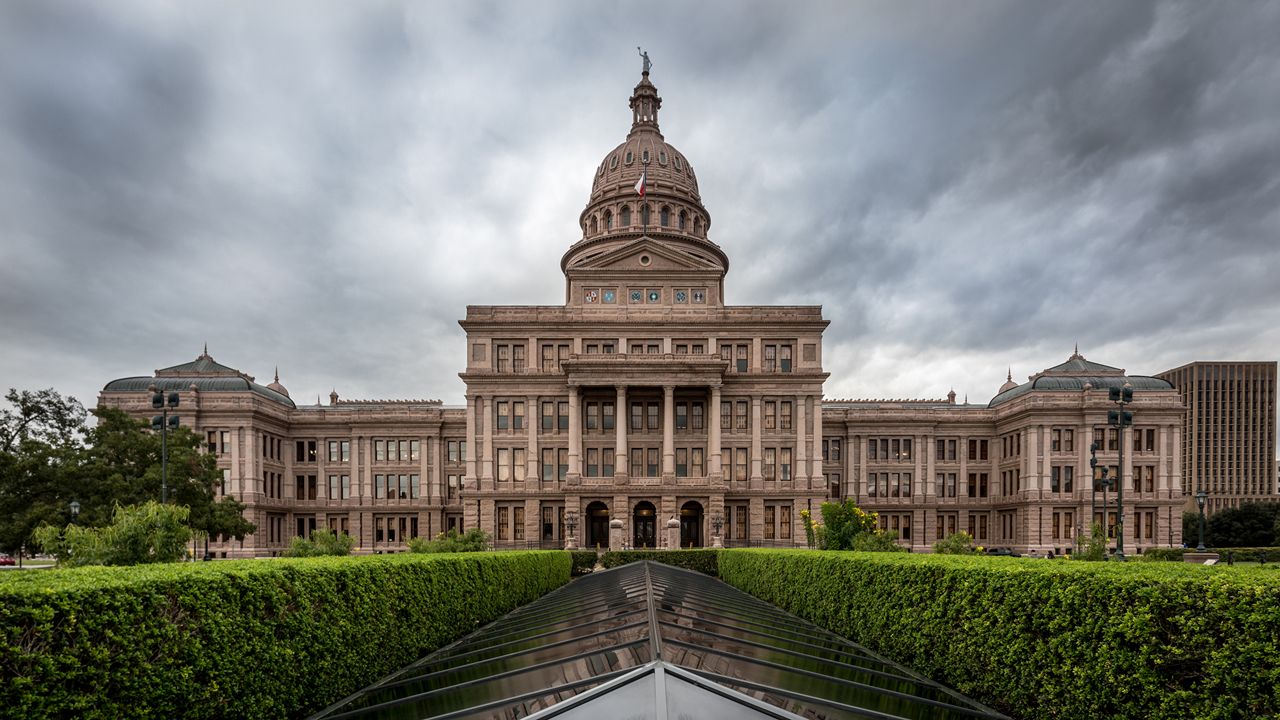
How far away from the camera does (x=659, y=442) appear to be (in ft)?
Result: 172

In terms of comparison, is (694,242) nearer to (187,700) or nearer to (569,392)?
(569,392)

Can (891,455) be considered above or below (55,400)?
below

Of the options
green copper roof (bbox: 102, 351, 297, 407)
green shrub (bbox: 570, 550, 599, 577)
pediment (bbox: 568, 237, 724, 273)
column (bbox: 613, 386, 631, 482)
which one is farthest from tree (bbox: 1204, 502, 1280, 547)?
green copper roof (bbox: 102, 351, 297, 407)

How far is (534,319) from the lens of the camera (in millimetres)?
53438

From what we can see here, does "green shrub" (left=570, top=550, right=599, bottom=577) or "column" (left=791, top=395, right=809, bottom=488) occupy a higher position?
"column" (left=791, top=395, right=809, bottom=488)

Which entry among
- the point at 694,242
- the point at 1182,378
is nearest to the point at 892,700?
the point at 694,242

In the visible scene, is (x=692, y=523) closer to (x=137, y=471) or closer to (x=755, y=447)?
(x=755, y=447)

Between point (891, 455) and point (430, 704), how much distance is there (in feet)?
213

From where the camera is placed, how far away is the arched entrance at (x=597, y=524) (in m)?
51.4

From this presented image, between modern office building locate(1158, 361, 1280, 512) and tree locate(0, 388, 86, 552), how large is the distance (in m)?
179

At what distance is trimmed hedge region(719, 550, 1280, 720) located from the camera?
555cm

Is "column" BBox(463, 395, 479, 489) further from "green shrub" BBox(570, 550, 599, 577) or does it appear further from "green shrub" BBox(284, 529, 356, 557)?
"green shrub" BBox(284, 529, 356, 557)

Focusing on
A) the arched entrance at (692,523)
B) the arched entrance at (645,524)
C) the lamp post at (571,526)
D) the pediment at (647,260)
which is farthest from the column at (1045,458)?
the lamp post at (571,526)

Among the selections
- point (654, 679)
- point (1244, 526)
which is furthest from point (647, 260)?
point (1244, 526)
